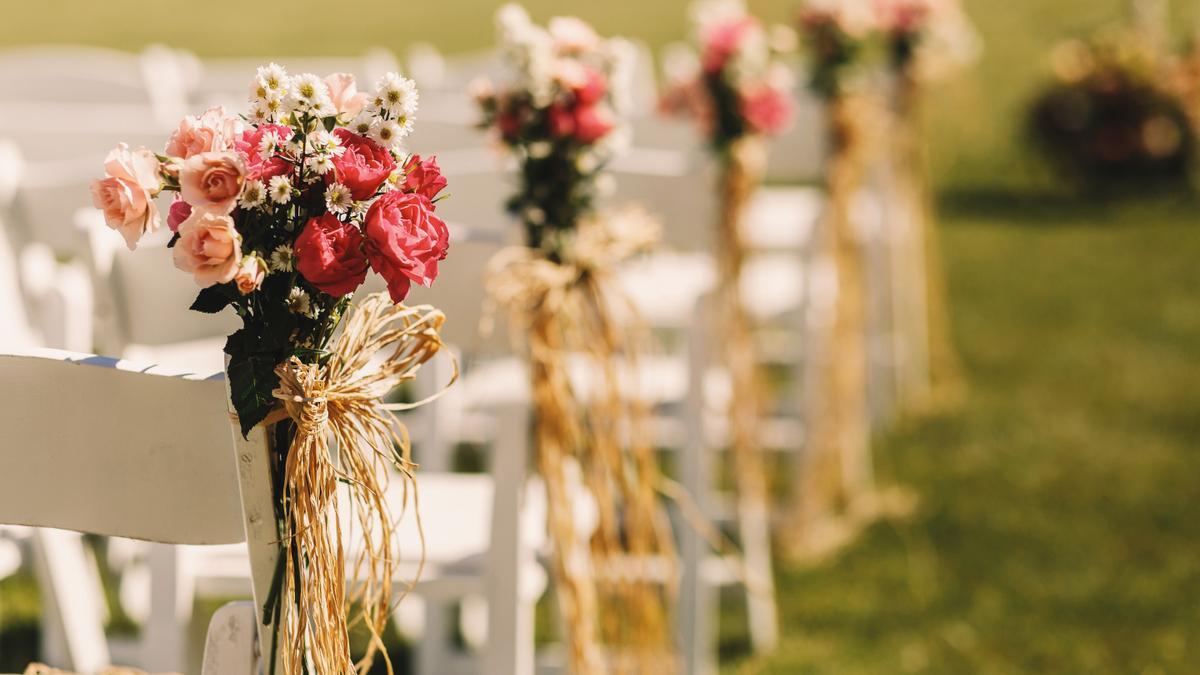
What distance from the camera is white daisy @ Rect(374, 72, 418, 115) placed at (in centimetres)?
151

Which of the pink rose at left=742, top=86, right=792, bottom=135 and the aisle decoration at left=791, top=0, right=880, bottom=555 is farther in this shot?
the aisle decoration at left=791, top=0, right=880, bottom=555

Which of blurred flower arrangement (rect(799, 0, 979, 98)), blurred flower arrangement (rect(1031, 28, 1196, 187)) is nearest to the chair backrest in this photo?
blurred flower arrangement (rect(799, 0, 979, 98))

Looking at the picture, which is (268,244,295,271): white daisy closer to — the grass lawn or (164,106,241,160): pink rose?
(164,106,241,160): pink rose

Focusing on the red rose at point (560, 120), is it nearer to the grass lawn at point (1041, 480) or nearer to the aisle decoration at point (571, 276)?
the aisle decoration at point (571, 276)

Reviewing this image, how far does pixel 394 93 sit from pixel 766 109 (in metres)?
2.35

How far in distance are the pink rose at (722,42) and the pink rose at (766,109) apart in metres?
0.12

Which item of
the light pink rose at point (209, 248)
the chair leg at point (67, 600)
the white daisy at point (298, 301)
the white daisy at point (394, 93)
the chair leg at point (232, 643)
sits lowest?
the chair leg at point (67, 600)

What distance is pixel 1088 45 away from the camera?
10.6 meters

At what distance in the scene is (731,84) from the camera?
3.75 metres

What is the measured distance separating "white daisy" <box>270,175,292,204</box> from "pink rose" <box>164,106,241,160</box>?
0.06m

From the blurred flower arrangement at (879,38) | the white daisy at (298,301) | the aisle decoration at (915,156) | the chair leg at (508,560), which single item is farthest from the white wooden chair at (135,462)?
the aisle decoration at (915,156)

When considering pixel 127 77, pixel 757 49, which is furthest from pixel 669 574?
pixel 127 77

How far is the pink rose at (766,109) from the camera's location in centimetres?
373

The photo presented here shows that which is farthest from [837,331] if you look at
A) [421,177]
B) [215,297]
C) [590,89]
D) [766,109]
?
[215,297]
